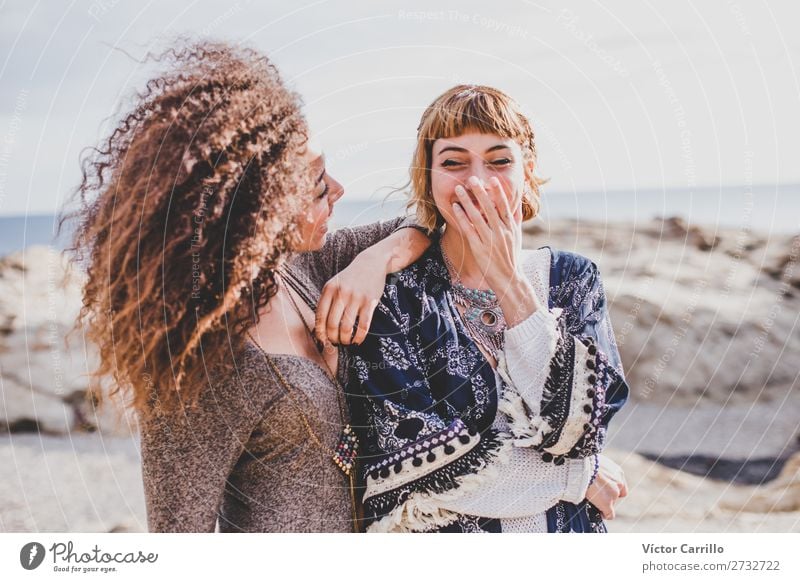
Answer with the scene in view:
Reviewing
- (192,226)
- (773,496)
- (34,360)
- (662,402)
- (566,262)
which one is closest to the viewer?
(192,226)

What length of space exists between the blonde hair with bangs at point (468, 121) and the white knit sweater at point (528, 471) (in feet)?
0.94

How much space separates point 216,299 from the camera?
1.16m

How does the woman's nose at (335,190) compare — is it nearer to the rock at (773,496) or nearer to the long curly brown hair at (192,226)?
the long curly brown hair at (192,226)

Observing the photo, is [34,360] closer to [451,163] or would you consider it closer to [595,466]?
[451,163]

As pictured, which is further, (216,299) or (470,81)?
(470,81)

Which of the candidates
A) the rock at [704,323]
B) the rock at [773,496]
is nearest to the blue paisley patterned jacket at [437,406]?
the rock at [773,496]

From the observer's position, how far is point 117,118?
129 centimetres

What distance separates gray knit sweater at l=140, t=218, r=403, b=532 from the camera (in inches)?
45.3

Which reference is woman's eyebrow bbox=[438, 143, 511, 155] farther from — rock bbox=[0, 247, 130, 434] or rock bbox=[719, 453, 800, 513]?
rock bbox=[0, 247, 130, 434]

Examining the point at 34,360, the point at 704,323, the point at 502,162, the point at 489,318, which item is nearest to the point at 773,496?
the point at 704,323

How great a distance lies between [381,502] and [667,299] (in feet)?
7.73

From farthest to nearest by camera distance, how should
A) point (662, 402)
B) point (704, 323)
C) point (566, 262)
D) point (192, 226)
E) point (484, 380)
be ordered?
1. point (704, 323)
2. point (662, 402)
3. point (566, 262)
4. point (484, 380)
5. point (192, 226)

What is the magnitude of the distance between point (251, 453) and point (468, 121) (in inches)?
23.7
